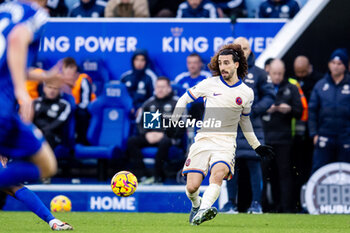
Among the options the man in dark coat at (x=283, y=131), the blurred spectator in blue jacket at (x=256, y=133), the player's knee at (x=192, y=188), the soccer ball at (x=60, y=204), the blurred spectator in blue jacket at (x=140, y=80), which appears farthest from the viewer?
the blurred spectator in blue jacket at (x=140, y=80)

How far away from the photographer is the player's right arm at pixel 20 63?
498 centimetres

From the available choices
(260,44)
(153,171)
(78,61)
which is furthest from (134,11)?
(153,171)

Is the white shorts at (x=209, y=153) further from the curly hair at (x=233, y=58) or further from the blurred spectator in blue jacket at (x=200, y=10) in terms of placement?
the blurred spectator in blue jacket at (x=200, y=10)

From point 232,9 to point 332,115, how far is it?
2929mm

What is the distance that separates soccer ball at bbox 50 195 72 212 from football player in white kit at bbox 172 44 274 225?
296 centimetres

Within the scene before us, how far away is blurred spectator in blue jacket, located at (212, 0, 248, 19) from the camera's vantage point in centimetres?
1247

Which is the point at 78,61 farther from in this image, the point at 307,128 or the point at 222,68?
the point at 222,68

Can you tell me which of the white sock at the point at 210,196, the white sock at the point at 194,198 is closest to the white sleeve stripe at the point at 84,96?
the white sock at the point at 194,198

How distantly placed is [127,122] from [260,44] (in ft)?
7.86

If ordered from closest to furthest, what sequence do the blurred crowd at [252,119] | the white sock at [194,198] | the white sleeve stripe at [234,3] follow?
1. the white sock at [194,198]
2. the blurred crowd at [252,119]
3. the white sleeve stripe at [234,3]

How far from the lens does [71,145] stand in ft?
37.9

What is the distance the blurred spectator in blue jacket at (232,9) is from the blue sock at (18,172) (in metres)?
7.10

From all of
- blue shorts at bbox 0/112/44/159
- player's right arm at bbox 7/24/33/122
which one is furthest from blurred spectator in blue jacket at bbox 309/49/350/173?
player's right arm at bbox 7/24/33/122

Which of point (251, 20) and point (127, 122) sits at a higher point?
point (251, 20)
